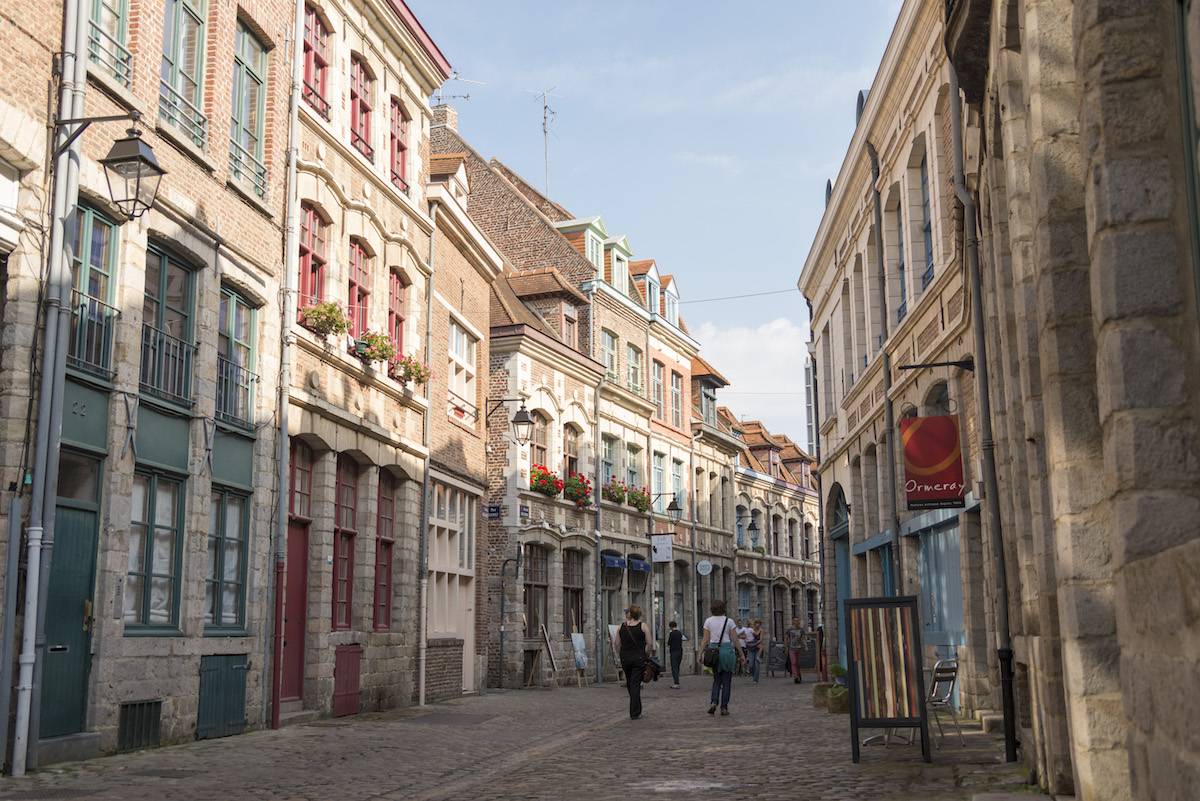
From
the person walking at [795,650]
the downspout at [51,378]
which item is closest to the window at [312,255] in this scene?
the downspout at [51,378]

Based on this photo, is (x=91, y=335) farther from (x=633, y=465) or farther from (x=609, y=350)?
(x=633, y=465)

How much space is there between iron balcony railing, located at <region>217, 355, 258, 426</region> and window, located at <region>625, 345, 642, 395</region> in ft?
71.1

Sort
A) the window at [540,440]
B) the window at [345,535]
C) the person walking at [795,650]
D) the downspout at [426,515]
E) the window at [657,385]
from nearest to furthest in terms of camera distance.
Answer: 1. the window at [345,535]
2. the downspout at [426,515]
3. the window at [540,440]
4. the person walking at [795,650]
5. the window at [657,385]

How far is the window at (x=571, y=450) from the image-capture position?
3095 centimetres

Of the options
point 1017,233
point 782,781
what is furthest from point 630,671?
point 1017,233

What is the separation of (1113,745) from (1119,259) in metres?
2.69

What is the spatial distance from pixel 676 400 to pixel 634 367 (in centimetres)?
354

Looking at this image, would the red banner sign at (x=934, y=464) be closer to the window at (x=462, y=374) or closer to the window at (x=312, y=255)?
the window at (x=312, y=255)

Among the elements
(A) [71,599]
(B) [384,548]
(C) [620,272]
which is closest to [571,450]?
(C) [620,272]

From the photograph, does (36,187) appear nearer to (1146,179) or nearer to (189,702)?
(189,702)

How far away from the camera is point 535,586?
94.3ft

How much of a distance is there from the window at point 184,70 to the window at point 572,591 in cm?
1809

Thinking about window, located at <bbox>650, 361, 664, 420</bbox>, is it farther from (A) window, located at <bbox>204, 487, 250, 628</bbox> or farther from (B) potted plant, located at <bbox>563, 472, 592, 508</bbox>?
(A) window, located at <bbox>204, 487, 250, 628</bbox>

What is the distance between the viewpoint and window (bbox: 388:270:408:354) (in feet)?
64.8
